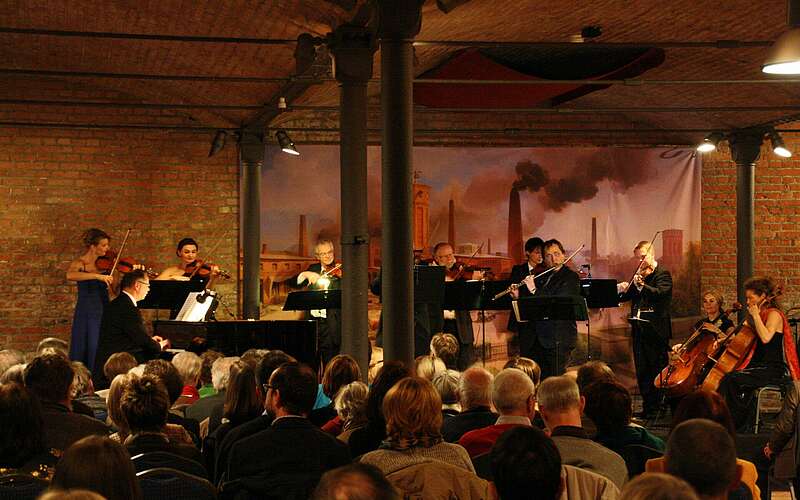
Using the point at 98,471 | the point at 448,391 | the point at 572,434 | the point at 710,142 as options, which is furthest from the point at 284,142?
the point at 98,471

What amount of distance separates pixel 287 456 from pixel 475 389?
1333 mm

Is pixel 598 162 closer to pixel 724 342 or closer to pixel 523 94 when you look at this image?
pixel 523 94

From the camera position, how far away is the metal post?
8.27 m

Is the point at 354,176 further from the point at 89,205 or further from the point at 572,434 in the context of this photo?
the point at 89,205

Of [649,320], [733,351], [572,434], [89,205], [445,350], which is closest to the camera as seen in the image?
[572,434]

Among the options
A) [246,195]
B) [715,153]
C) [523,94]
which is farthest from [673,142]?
[246,195]

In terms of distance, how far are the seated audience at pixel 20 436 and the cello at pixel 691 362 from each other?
7217 mm

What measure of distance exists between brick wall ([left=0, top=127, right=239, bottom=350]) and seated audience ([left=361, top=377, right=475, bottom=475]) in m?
10.3

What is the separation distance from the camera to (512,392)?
4621 millimetres

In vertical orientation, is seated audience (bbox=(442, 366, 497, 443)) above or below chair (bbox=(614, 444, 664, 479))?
above

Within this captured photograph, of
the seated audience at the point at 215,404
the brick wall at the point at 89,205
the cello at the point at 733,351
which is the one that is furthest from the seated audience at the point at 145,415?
the brick wall at the point at 89,205

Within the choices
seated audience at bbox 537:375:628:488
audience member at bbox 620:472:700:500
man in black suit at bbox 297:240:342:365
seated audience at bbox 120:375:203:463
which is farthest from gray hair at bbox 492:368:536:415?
man in black suit at bbox 297:240:342:365

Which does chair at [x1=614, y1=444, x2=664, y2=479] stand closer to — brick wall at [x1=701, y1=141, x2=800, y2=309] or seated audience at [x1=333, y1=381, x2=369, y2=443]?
seated audience at [x1=333, y1=381, x2=369, y2=443]

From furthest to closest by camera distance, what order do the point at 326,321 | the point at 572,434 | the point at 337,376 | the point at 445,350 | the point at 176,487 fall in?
the point at 326,321, the point at 445,350, the point at 337,376, the point at 572,434, the point at 176,487
